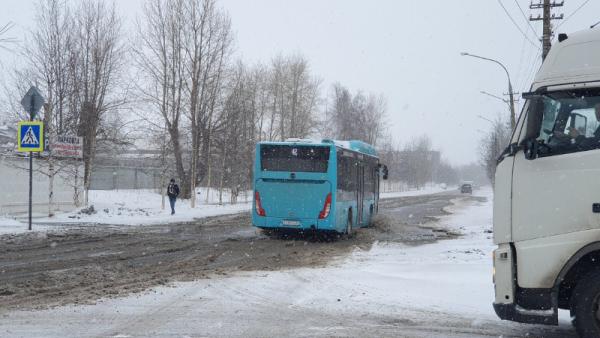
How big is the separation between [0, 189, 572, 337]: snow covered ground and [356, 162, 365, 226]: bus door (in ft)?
29.1

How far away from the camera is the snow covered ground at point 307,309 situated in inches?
272

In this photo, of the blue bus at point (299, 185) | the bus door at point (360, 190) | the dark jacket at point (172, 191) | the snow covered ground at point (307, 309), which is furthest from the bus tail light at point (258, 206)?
the dark jacket at point (172, 191)

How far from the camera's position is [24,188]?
24453mm

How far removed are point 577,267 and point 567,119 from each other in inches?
59.4

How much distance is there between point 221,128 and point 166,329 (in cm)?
3551

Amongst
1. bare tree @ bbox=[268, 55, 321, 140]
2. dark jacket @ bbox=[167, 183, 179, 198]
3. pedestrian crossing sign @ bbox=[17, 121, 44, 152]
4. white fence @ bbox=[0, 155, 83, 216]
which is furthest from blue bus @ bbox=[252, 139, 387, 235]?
bare tree @ bbox=[268, 55, 321, 140]

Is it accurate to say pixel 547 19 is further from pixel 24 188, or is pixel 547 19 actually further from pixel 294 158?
pixel 24 188

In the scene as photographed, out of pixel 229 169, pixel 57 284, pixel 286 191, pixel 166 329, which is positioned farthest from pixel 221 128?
pixel 166 329

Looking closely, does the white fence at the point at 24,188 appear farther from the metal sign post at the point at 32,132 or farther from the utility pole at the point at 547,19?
the utility pole at the point at 547,19

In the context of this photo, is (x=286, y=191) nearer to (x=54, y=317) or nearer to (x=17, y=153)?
(x=54, y=317)

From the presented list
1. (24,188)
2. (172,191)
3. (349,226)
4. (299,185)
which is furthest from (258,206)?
(172,191)

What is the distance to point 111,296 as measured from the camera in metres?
8.66

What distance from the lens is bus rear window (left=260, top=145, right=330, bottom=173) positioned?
56.9 ft

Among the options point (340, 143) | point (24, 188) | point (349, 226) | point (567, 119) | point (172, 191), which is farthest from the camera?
point (172, 191)
